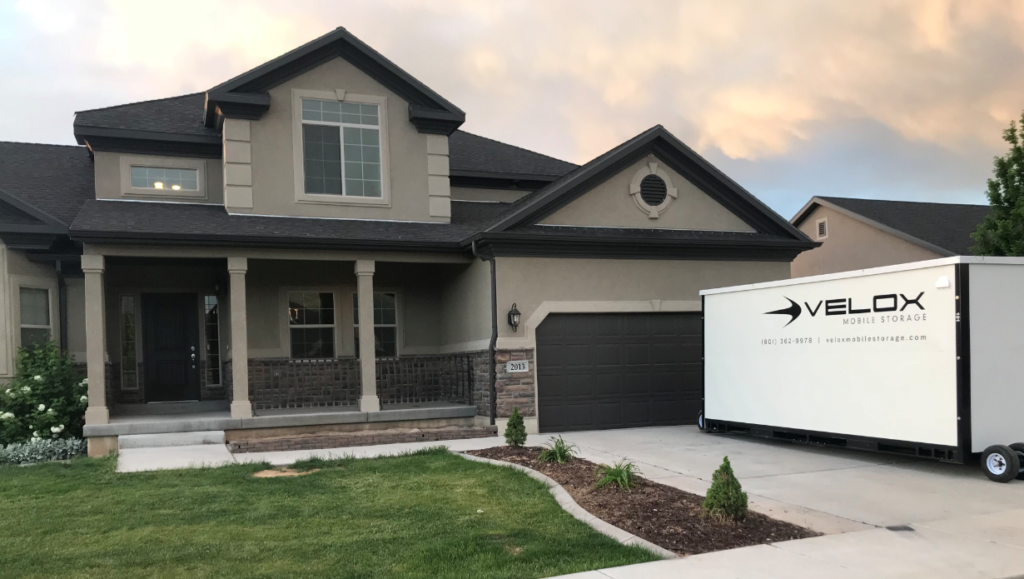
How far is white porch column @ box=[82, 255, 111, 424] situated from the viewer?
12273mm

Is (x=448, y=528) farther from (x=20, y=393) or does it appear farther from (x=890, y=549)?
(x=20, y=393)

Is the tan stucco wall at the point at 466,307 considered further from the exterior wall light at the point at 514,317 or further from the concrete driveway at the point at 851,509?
the concrete driveway at the point at 851,509

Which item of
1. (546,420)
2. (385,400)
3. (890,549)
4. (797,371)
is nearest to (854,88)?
(797,371)

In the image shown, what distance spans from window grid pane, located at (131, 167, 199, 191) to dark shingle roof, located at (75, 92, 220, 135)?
77cm

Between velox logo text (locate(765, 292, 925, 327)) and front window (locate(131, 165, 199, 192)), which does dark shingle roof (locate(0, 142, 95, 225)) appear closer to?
front window (locate(131, 165, 199, 192))

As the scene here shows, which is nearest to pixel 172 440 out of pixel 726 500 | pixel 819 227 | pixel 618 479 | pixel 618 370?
pixel 618 370

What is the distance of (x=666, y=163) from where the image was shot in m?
15.0

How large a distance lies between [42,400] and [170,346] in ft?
9.82

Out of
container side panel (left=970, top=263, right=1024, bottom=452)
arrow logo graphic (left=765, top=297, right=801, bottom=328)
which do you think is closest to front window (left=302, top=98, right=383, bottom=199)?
arrow logo graphic (left=765, top=297, right=801, bottom=328)

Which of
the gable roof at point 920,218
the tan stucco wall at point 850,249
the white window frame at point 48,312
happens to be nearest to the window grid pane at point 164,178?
the white window frame at point 48,312

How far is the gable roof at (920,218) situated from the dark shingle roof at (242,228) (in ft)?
49.0

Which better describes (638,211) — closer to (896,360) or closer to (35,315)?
(896,360)

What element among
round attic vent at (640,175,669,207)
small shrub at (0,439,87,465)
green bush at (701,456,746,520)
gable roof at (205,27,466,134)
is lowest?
small shrub at (0,439,87,465)

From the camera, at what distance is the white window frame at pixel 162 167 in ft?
47.8
